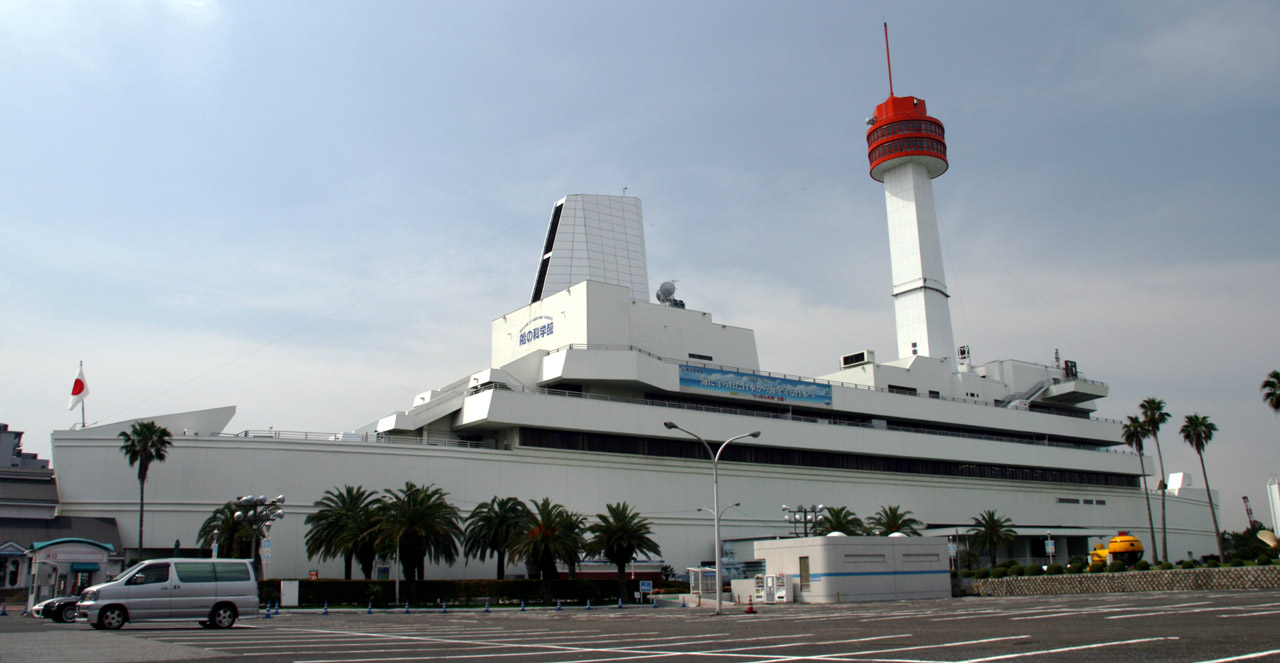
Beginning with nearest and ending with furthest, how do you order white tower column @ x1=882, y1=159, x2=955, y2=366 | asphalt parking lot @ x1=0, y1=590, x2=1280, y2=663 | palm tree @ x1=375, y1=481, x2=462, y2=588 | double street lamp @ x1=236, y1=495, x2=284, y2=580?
1. asphalt parking lot @ x1=0, y1=590, x2=1280, y2=663
2. double street lamp @ x1=236, y1=495, x2=284, y2=580
3. palm tree @ x1=375, y1=481, x2=462, y2=588
4. white tower column @ x1=882, y1=159, x2=955, y2=366

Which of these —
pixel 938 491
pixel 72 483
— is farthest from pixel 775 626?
pixel 938 491

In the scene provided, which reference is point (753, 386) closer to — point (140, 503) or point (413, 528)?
point (413, 528)

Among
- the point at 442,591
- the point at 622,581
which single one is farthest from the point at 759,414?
the point at 442,591

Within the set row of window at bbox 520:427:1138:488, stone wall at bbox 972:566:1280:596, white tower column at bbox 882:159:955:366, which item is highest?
white tower column at bbox 882:159:955:366

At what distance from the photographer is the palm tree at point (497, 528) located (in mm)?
52250

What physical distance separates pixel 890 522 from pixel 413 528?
36.6 metres

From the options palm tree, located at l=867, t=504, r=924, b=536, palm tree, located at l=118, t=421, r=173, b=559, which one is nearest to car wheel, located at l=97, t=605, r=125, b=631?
palm tree, located at l=118, t=421, r=173, b=559

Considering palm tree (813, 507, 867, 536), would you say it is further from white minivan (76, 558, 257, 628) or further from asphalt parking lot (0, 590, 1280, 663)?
white minivan (76, 558, 257, 628)

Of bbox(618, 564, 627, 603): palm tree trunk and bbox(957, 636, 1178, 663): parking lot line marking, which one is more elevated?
bbox(957, 636, 1178, 663): parking lot line marking

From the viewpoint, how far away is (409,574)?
47.1 meters

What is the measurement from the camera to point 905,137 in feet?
291

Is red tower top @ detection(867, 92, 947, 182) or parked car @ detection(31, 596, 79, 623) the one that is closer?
parked car @ detection(31, 596, 79, 623)

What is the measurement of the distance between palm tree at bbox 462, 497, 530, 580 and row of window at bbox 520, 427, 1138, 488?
7024 millimetres

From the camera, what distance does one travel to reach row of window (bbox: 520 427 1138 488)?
6141cm
